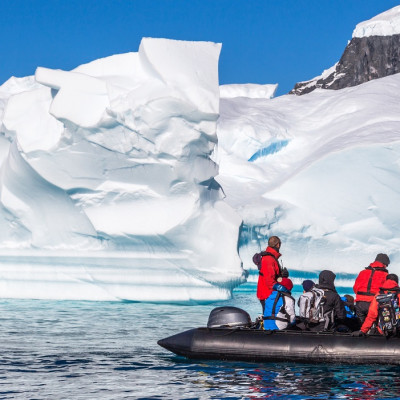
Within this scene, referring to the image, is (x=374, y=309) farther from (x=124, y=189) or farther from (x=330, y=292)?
(x=124, y=189)

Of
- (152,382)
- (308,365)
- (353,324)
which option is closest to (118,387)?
(152,382)

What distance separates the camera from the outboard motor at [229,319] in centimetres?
927

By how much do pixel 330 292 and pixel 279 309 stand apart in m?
0.63

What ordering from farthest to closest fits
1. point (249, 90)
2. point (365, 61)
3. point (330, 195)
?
point (365, 61) < point (249, 90) < point (330, 195)

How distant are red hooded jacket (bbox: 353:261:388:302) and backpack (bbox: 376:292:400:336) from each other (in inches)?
15.3

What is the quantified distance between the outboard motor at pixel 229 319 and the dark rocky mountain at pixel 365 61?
1386 inches

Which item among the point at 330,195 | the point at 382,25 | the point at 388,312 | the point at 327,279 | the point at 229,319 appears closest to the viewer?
the point at 388,312

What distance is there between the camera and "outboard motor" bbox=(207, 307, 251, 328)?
9273 mm

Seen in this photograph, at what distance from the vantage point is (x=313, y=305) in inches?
354

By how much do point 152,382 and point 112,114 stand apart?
846 cm

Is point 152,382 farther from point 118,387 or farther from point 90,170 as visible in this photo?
point 90,170

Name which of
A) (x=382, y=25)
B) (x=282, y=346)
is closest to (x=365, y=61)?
(x=382, y=25)

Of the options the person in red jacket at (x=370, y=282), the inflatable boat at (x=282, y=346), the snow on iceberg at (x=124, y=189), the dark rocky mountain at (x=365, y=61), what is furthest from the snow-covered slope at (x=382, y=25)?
the inflatable boat at (x=282, y=346)

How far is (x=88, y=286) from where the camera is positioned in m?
→ 16.3
